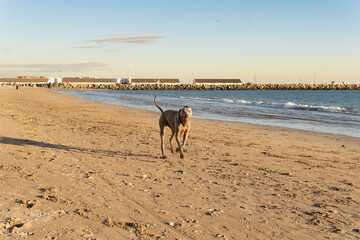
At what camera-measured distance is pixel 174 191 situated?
600 centimetres

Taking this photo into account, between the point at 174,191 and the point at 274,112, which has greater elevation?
the point at 274,112

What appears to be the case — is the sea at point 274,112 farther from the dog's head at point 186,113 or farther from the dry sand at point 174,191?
the dog's head at point 186,113

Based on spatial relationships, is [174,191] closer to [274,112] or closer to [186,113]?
[186,113]

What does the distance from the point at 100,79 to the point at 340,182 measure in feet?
649

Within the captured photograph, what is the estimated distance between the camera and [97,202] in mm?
5305

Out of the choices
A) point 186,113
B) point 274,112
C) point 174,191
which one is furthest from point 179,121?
point 274,112

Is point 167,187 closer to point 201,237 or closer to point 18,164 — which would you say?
point 201,237

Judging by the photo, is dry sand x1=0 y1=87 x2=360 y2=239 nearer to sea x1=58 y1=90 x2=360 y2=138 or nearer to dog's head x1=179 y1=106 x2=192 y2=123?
dog's head x1=179 y1=106 x2=192 y2=123

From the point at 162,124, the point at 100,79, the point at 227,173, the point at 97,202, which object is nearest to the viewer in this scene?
the point at 97,202

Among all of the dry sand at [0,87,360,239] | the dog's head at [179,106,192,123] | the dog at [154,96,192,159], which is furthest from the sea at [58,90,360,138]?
the dog's head at [179,106,192,123]

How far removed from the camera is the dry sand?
14.4ft

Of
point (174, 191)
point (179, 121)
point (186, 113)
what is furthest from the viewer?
point (179, 121)

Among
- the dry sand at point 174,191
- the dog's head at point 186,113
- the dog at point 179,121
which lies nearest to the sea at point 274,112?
the dry sand at point 174,191

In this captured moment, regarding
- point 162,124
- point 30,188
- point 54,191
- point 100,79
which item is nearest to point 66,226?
point 54,191
